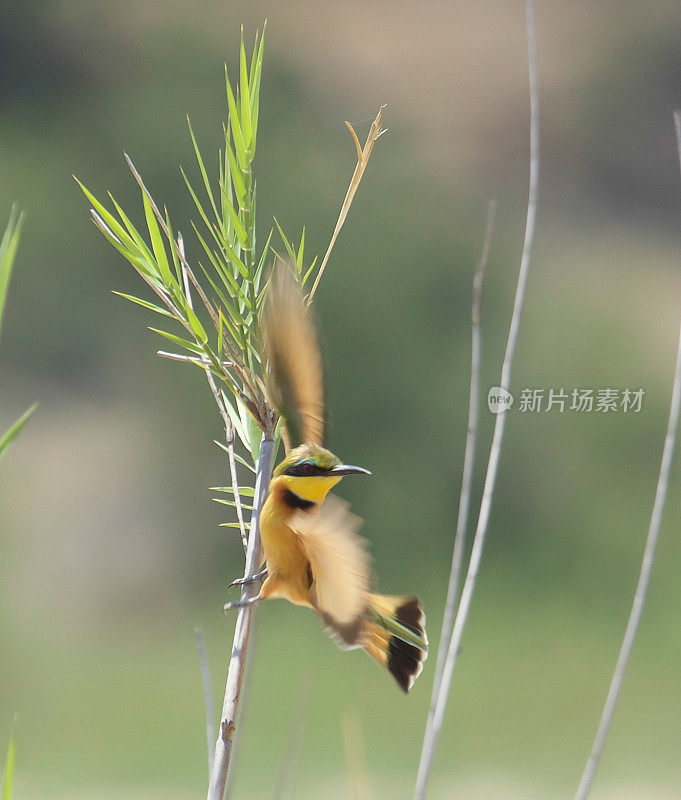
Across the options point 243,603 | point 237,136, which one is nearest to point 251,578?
point 243,603

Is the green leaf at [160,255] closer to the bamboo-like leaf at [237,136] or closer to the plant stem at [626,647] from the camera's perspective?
the bamboo-like leaf at [237,136]

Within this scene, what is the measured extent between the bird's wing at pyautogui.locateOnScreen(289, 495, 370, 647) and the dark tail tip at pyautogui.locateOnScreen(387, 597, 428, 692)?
23 millimetres

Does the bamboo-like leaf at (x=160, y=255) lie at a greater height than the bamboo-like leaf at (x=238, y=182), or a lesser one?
lesser

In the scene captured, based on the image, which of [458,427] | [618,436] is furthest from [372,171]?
[618,436]

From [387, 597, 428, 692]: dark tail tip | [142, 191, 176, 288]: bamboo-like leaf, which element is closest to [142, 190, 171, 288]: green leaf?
[142, 191, 176, 288]: bamboo-like leaf

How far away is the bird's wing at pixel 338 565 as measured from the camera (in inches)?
7.0

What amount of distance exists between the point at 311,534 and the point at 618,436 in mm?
1567

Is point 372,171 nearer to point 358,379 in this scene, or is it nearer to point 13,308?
point 358,379

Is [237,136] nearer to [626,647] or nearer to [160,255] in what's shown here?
[160,255]

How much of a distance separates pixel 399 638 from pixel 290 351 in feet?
0.25

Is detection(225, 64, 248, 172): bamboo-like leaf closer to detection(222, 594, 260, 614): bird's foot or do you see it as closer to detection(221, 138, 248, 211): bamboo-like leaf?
detection(221, 138, 248, 211): bamboo-like leaf

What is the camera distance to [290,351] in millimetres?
212

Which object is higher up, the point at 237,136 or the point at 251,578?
the point at 237,136

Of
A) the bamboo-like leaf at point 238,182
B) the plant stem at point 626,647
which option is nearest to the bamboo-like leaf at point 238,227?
the bamboo-like leaf at point 238,182
